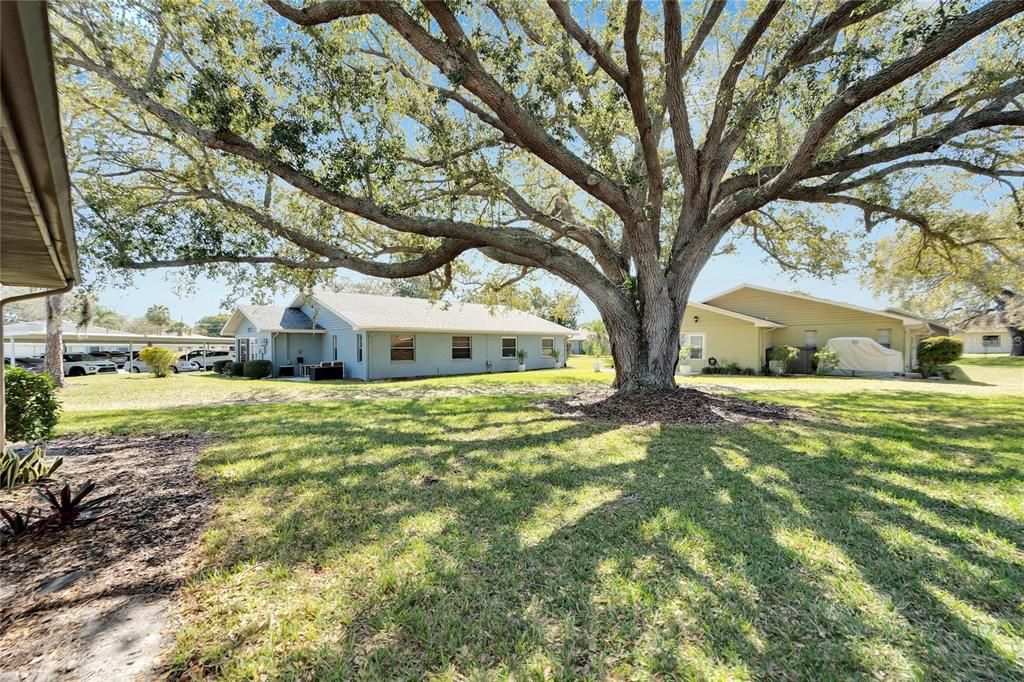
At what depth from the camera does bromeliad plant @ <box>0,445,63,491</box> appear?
427 centimetres

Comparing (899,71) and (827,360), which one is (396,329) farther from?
(827,360)

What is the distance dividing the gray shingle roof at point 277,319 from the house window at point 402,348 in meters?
4.64

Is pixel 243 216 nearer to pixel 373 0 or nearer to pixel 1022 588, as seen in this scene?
pixel 373 0

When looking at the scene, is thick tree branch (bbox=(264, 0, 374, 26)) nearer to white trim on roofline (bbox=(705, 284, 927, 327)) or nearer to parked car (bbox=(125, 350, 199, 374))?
white trim on roofline (bbox=(705, 284, 927, 327))

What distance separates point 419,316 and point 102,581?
718 inches

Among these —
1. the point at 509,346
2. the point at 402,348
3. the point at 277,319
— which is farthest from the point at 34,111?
the point at 509,346

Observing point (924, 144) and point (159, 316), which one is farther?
point (159, 316)

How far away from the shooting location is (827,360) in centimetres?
1838

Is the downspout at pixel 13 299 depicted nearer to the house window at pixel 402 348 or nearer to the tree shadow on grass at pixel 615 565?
the tree shadow on grass at pixel 615 565

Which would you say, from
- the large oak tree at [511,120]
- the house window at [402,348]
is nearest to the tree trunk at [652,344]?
the large oak tree at [511,120]

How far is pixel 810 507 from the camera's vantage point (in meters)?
3.76

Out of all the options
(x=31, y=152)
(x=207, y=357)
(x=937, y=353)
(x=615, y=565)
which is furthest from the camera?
(x=207, y=357)

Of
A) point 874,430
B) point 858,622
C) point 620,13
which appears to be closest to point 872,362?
point 874,430

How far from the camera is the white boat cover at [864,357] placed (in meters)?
17.9
